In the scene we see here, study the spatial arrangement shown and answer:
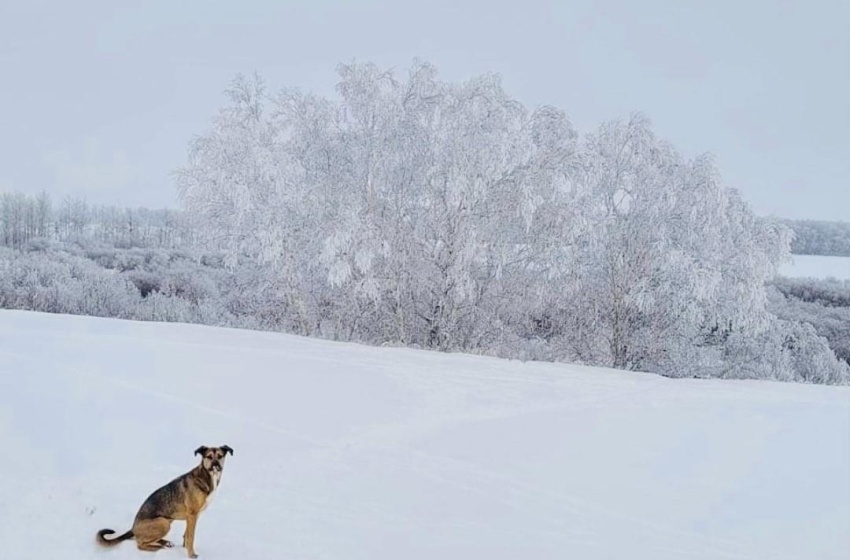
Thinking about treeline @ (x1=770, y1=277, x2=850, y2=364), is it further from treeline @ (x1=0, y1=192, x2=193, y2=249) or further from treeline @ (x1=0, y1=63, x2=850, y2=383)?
treeline @ (x1=0, y1=192, x2=193, y2=249)

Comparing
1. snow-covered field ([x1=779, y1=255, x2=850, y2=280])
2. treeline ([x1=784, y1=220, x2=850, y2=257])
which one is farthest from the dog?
treeline ([x1=784, y1=220, x2=850, y2=257])

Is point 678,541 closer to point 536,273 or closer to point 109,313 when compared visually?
point 536,273

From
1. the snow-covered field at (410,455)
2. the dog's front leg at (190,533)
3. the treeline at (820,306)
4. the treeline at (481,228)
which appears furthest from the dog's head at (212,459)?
the treeline at (820,306)

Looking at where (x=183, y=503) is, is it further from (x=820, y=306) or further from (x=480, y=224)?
(x=820, y=306)

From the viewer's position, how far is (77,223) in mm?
41219

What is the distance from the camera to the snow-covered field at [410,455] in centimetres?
461

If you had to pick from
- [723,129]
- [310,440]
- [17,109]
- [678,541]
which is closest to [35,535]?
[310,440]

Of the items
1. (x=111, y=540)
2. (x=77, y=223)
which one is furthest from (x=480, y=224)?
(x=77, y=223)

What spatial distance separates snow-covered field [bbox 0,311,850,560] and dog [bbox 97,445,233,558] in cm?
15

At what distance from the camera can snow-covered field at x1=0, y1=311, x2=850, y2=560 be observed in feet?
15.1

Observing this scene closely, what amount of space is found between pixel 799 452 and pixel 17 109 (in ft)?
102

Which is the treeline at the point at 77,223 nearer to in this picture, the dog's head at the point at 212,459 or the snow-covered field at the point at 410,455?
the snow-covered field at the point at 410,455

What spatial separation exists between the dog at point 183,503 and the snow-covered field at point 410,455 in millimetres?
147

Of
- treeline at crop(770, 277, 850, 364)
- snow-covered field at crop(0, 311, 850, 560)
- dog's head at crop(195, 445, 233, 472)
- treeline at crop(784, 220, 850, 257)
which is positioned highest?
treeline at crop(784, 220, 850, 257)
